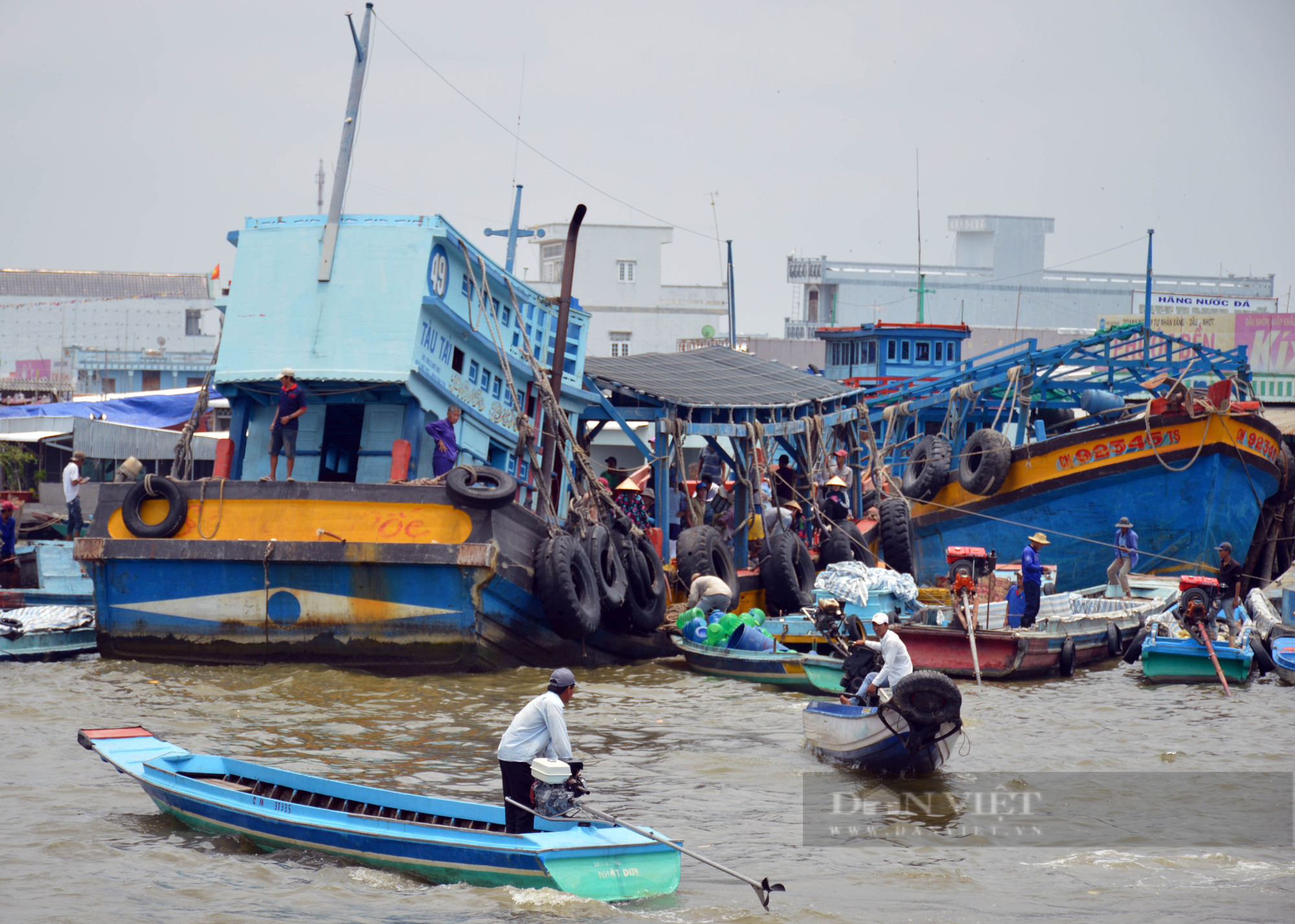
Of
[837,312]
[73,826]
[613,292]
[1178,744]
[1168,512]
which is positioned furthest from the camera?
[837,312]

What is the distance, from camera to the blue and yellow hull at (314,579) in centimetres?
1402

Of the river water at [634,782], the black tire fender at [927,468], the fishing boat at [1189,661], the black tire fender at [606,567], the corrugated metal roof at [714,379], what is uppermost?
the corrugated metal roof at [714,379]

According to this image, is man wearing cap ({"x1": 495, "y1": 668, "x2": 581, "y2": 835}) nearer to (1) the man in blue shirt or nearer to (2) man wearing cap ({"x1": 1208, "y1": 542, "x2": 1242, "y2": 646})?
(1) the man in blue shirt

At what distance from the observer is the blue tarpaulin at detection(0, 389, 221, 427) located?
27.7 m

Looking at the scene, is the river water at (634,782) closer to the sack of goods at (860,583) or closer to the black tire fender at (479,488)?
the black tire fender at (479,488)

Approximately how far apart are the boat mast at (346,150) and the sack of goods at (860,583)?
802cm

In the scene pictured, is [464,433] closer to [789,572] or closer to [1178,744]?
[789,572]

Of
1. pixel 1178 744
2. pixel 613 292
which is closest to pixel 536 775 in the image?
pixel 1178 744

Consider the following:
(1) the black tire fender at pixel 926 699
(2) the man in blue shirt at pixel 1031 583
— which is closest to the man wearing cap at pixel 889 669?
(1) the black tire fender at pixel 926 699

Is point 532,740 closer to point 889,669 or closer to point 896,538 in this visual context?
point 889,669

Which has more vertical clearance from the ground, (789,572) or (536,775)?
(789,572)

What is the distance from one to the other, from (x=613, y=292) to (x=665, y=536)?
31.8 m

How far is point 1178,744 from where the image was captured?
534 inches

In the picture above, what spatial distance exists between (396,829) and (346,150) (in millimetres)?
10266
